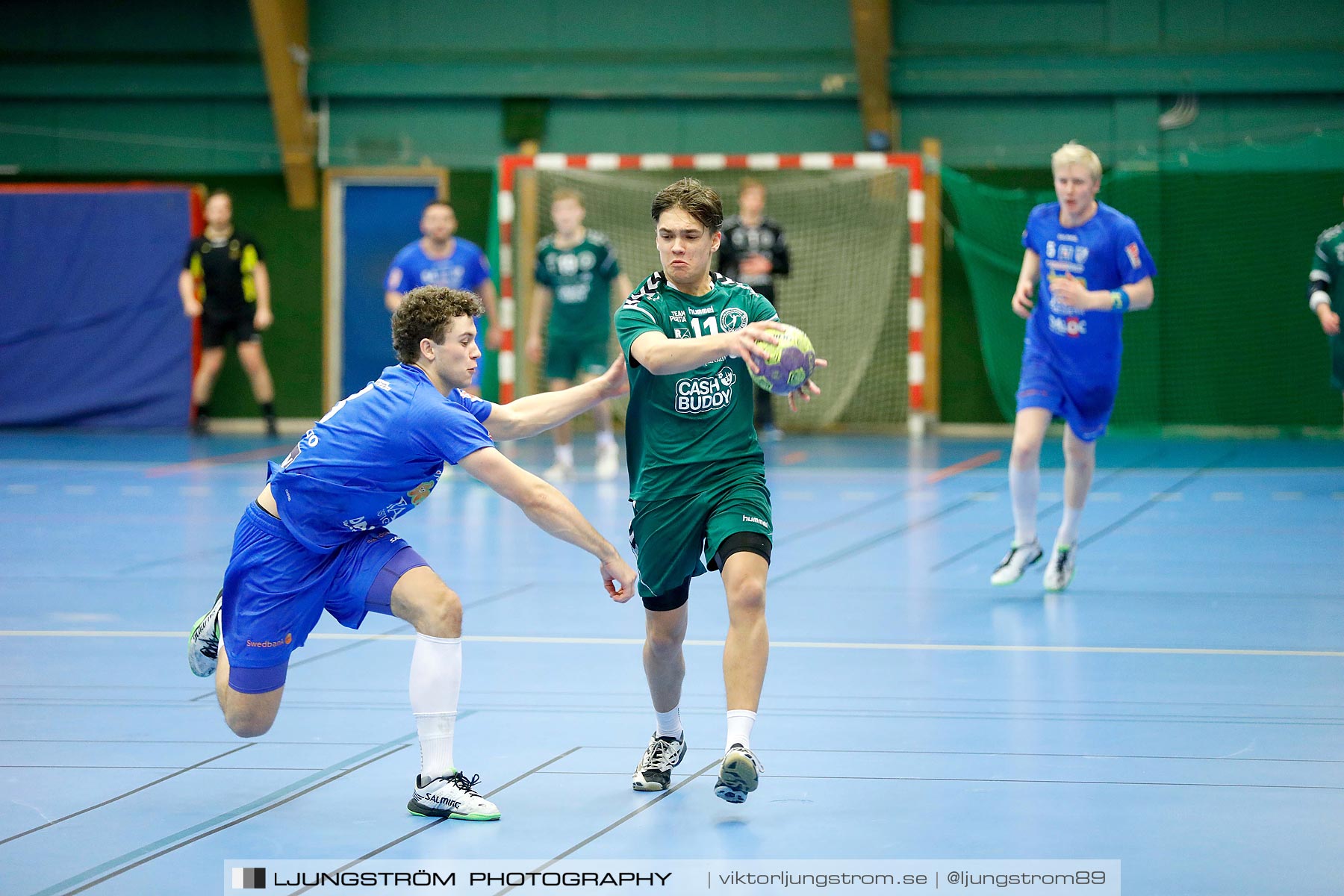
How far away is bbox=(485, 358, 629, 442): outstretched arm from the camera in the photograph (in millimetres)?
4855

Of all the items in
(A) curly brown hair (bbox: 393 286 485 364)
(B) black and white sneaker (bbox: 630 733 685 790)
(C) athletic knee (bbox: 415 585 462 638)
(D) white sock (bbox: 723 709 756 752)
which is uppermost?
(A) curly brown hair (bbox: 393 286 485 364)

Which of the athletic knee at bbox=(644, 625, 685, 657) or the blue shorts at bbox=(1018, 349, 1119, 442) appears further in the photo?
the blue shorts at bbox=(1018, 349, 1119, 442)

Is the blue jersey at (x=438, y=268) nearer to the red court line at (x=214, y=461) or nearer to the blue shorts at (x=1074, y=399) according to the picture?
the red court line at (x=214, y=461)

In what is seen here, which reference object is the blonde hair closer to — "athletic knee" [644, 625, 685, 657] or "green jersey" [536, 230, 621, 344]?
"athletic knee" [644, 625, 685, 657]

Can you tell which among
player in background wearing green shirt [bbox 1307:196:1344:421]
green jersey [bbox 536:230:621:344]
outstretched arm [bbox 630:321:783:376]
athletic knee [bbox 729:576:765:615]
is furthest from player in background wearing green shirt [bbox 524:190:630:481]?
athletic knee [bbox 729:576:765:615]

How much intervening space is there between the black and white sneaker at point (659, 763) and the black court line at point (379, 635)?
182cm

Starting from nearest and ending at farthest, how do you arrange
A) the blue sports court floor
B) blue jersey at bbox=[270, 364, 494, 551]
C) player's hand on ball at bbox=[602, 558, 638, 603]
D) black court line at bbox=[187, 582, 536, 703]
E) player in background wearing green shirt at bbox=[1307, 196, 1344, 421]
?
the blue sports court floor → player's hand on ball at bbox=[602, 558, 638, 603] → blue jersey at bbox=[270, 364, 494, 551] → black court line at bbox=[187, 582, 536, 703] → player in background wearing green shirt at bbox=[1307, 196, 1344, 421]

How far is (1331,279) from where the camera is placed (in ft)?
39.6

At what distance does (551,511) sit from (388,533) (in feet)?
2.26

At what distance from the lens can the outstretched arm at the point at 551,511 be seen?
4.25 m

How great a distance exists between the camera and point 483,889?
142 inches

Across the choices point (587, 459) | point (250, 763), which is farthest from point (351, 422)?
point (587, 459)

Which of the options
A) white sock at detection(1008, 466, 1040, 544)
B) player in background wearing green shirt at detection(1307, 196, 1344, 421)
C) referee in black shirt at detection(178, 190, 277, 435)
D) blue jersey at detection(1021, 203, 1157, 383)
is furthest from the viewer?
referee in black shirt at detection(178, 190, 277, 435)

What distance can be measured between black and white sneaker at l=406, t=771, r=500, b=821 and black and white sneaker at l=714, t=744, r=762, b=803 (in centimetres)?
60
